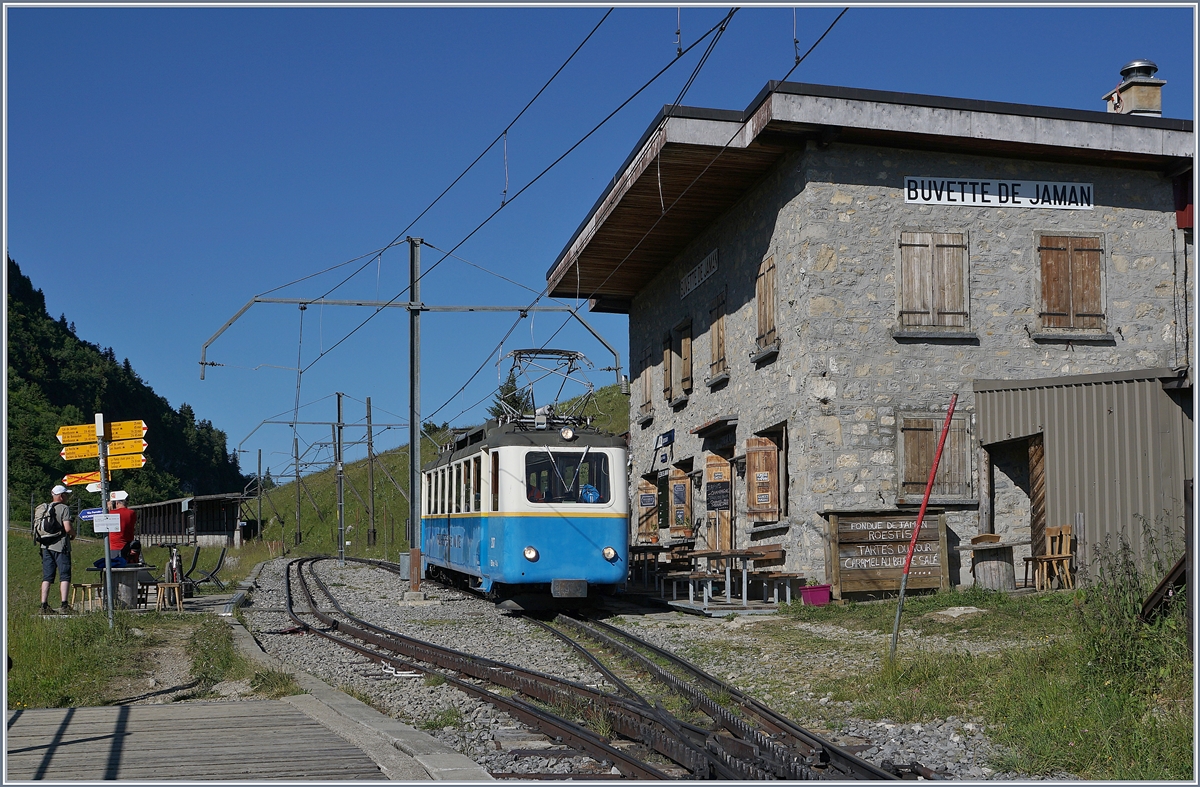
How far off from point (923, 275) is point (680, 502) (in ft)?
26.0

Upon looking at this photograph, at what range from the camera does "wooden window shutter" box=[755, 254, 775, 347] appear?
60.9 feet

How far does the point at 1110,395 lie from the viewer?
49.0 ft

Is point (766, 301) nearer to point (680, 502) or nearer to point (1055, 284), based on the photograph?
point (1055, 284)

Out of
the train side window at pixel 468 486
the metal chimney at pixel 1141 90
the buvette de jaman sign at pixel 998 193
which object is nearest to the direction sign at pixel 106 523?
the train side window at pixel 468 486

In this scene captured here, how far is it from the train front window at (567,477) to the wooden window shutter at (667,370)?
8229 mm

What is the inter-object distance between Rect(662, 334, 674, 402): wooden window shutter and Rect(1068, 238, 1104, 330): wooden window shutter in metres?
9.02

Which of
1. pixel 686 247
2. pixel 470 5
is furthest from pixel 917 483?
pixel 470 5

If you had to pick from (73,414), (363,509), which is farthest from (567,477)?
(73,414)

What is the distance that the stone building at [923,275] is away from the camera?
17.2m

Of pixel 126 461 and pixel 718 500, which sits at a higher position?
pixel 126 461

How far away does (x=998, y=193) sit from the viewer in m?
18.0

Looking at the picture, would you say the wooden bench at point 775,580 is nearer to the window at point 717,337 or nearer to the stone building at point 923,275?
the stone building at point 923,275

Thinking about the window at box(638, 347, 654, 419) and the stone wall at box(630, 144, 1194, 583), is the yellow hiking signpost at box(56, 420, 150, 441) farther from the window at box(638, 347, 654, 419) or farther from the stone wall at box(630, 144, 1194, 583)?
the window at box(638, 347, 654, 419)

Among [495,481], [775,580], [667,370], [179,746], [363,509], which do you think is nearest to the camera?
[179,746]
